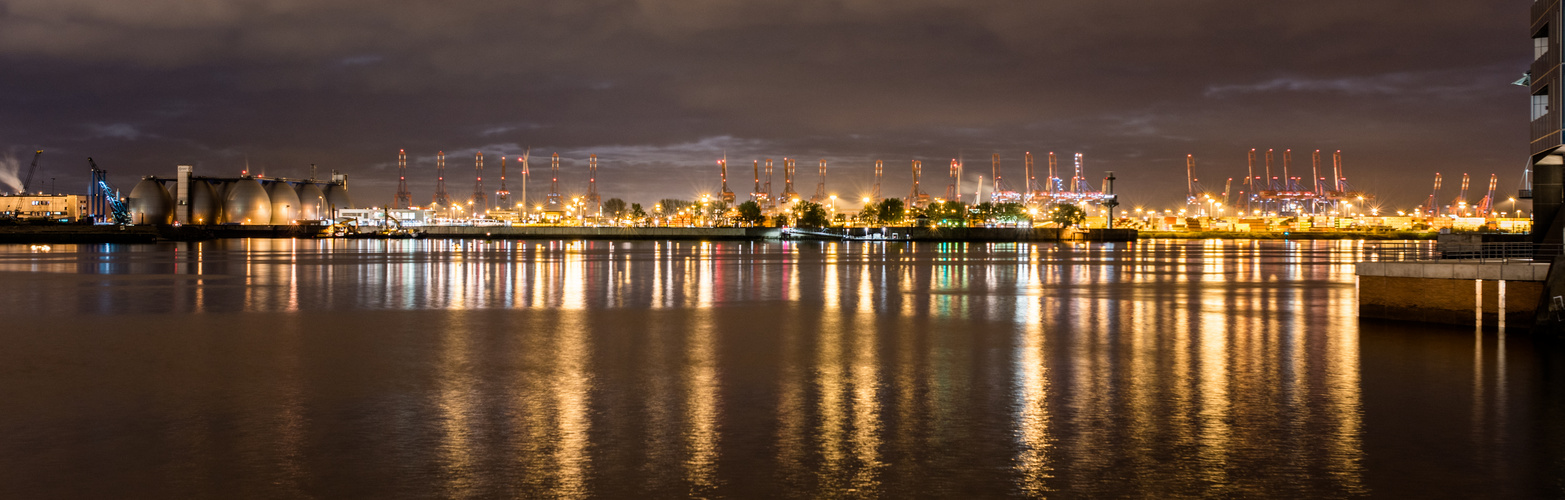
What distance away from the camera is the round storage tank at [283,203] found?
16675 centimetres

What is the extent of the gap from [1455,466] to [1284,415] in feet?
6.91

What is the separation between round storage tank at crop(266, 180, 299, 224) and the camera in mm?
166750

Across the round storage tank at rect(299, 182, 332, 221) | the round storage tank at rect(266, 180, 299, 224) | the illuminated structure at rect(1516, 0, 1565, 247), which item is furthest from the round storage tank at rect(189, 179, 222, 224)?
the illuminated structure at rect(1516, 0, 1565, 247)

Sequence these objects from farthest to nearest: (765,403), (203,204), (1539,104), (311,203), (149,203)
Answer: (311,203) → (203,204) → (149,203) → (1539,104) → (765,403)

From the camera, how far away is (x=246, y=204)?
524ft

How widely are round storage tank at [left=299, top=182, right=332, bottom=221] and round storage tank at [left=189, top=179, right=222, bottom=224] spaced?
14.2m

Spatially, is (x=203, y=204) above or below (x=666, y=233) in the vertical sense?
above

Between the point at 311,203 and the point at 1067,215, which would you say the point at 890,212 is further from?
the point at 311,203

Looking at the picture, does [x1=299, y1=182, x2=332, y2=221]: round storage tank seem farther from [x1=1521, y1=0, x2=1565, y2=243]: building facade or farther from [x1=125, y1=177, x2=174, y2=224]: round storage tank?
[x1=1521, y1=0, x2=1565, y2=243]: building facade

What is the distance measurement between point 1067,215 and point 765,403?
538 feet

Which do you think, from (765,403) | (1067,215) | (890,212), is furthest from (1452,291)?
(1067,215)

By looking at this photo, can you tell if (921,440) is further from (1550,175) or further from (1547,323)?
(1550,175)

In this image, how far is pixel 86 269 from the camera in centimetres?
4078

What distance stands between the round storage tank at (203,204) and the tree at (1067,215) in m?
130
